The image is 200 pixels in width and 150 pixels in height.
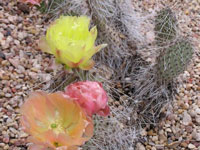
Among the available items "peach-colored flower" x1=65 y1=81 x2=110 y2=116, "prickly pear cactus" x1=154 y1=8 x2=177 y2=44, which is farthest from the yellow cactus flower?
"prickly pear cactus" x1=154 y1=8 x2=177 y2=44

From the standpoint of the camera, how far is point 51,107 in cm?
89

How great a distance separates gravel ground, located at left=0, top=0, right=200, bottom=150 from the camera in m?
1.56

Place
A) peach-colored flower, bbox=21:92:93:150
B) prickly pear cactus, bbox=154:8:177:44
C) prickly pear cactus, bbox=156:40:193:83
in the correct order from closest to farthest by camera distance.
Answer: peach-colored flower, bbox=21:92:93:150
prickly pear cactus, bbox=156:40:193:83
prickly pear cactus, bbox=154:8:177:44

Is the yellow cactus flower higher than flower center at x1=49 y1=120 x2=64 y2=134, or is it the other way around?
the yellow cactus flower

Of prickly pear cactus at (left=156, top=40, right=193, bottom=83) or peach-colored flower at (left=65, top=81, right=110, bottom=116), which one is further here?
prickly pear cactus at (left=156, top=40, right=193, bottom=83)

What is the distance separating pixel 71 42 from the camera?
0.85 metres

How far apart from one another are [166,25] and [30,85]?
0.70 m

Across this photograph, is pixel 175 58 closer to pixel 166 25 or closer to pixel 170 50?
pixel 170 50

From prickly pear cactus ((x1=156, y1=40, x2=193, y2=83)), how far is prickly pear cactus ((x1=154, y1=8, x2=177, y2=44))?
0.14 meters

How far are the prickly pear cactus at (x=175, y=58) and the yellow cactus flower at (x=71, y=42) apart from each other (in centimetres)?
71

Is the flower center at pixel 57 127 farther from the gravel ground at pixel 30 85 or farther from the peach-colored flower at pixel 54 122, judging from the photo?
the gravel ground at pixel 30 85

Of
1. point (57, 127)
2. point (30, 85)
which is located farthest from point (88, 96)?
point (30, 85)

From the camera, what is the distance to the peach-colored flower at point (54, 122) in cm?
80

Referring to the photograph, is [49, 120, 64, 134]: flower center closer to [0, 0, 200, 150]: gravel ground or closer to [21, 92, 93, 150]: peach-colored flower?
[21, 92, 93, 150]: peach-colored flower
